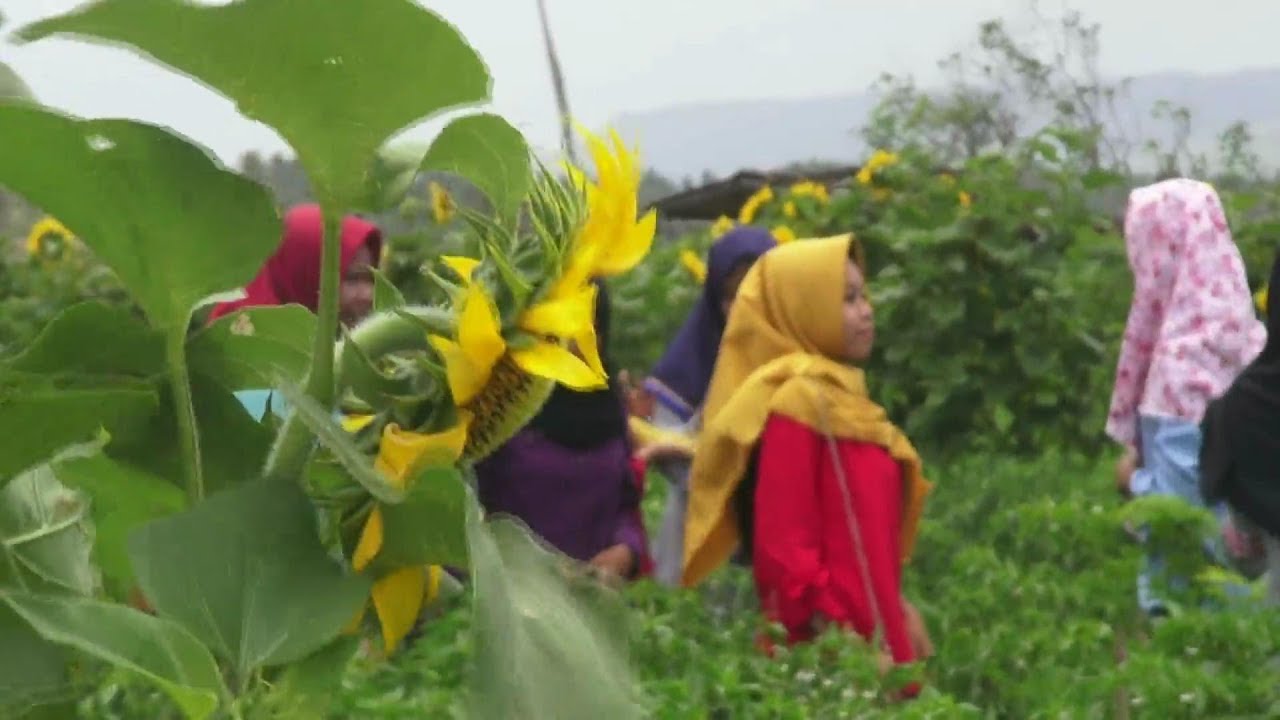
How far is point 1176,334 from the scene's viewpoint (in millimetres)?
3783

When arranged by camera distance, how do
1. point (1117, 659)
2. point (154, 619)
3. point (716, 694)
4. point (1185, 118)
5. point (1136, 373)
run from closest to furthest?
point (154, 619) < point (716, 694) < point (1117, 659) < point (1136, 373) < point (1185, 118)

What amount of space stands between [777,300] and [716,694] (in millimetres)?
981

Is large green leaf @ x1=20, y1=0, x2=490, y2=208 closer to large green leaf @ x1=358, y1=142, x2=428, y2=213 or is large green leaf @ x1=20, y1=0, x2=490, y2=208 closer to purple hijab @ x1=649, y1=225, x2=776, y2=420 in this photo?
large green leaf @ x1=358, y1=142, x2=428, y2=213

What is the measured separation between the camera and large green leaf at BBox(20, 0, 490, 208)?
409 mm

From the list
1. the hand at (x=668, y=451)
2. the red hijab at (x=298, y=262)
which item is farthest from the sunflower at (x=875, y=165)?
the red hijab at (x=298, y=262)

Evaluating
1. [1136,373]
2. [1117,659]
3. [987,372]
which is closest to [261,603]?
[1117,659]

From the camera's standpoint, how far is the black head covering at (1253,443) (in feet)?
9.72

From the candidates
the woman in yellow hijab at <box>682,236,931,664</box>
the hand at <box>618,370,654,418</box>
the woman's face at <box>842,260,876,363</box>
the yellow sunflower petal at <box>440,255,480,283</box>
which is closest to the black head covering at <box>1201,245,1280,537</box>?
the woman in yellow hijab at <box>682,236,931,664</box>

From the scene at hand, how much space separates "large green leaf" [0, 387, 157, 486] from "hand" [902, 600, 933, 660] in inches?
105

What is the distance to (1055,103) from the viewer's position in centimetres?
810

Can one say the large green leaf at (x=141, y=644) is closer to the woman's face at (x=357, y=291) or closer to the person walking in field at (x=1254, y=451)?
the woman's face at (x=357, y=291)

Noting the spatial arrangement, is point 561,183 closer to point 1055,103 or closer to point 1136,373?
point 1136,373

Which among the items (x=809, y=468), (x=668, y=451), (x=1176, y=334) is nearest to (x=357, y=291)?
(x=809, y=468)

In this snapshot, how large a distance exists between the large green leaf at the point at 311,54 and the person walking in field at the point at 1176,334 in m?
3.30
